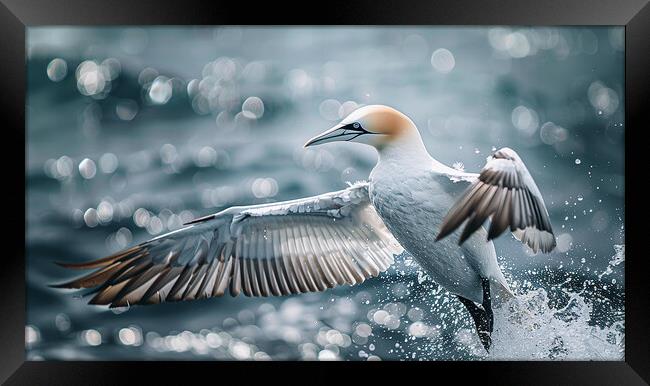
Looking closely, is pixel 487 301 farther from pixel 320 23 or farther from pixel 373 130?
pixel 320 23

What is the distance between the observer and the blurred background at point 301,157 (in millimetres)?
3471

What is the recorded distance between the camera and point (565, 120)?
3.47 m

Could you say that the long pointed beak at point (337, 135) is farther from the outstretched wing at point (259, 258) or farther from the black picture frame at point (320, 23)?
the black picture frame at point (320, 23)

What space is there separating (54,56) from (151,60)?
19.2 inches

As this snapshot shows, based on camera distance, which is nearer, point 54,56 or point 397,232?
point 397,232

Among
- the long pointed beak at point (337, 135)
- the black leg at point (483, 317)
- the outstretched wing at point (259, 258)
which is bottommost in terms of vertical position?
the black leg at point (483, 317)

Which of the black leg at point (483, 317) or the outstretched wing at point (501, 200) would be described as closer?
the outstretched wing at point (501, 200)

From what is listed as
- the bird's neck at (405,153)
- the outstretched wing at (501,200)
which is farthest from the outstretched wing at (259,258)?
the outstretched wing at (501,200)

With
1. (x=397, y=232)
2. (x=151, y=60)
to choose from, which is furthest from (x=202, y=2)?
(x=397, y=232)

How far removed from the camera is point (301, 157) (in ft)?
11.5

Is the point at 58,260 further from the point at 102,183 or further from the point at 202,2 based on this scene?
the point at 202,2

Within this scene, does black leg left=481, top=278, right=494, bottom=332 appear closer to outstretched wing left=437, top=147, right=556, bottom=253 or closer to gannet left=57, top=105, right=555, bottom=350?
gannet left=57, top=105, right=555, bottom=350

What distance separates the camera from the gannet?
3.17 meters

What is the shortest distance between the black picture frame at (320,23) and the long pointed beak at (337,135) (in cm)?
55
